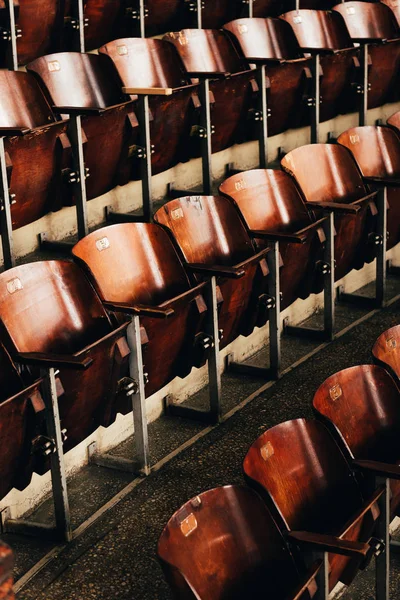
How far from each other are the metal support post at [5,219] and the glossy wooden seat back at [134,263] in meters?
0.10

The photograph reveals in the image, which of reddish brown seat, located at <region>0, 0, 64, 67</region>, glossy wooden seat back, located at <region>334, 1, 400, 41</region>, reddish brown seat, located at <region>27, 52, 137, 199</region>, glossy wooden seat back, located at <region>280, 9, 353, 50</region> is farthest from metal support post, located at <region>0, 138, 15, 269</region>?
glossy wooden seat back, located at <region>334, 1, 400, 41</region>

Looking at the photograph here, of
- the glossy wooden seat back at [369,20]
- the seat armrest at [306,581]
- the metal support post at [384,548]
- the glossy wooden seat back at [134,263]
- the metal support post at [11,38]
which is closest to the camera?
the seat armrest at [306,581]

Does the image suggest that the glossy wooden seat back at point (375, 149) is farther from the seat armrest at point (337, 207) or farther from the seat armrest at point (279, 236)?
the seat armrest at point (279, 236)

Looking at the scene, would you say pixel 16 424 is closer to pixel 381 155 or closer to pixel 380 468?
pixel 380 468

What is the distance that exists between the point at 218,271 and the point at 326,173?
290mm

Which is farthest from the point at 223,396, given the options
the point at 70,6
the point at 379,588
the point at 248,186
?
the point at 70,6

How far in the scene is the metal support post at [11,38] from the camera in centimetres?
96

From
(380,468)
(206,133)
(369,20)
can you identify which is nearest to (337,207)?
(206,133)

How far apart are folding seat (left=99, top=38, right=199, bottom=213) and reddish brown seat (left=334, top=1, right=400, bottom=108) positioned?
1.02 feet

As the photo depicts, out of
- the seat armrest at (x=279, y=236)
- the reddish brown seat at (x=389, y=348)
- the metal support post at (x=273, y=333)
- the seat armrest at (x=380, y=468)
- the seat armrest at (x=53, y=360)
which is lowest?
the metal support post at (x=273, y=333)

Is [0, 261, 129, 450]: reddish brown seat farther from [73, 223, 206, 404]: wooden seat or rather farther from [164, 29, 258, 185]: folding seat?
[164, 29, 258, 185]: folding seat

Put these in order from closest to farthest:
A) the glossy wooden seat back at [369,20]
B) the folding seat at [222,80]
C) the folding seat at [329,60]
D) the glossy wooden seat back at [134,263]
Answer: the glossy wooden seat back at [134,263] → the folding seat at [222,80] → the folding seat at [329,60] → the glossy wooden seat back at [369,20]

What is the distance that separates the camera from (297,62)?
116 centimetres

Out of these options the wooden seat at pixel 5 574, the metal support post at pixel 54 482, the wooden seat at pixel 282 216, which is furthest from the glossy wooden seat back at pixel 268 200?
the wooden seat at pixel 5 574
